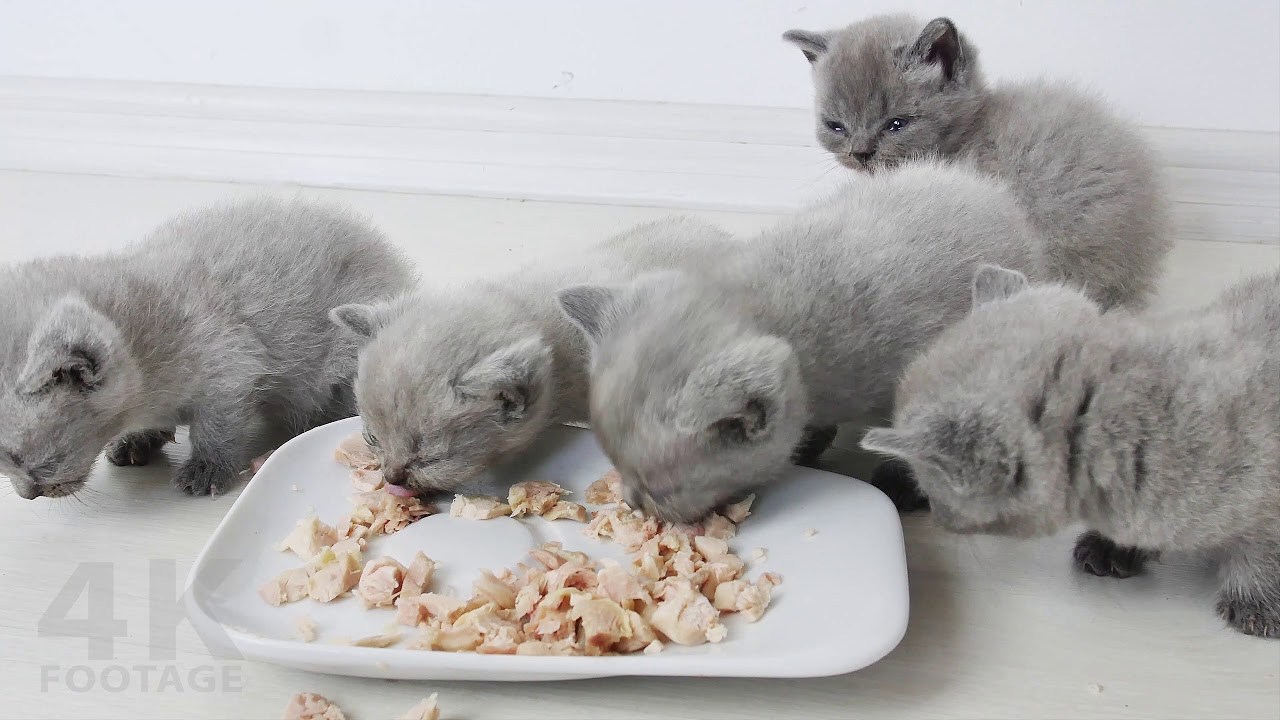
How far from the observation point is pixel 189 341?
1886mm

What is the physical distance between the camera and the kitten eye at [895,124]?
90.0 inches

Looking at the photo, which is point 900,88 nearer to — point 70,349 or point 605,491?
point 605,491

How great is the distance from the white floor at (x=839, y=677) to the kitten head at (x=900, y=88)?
896mm

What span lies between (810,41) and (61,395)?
64.1 inches

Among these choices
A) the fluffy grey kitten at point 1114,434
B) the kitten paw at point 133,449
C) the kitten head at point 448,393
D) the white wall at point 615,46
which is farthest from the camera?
the white wall at point 615,46

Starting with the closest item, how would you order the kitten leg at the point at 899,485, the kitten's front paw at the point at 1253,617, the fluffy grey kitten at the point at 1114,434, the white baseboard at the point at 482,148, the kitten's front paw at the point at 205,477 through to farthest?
the fluffy grey kitten at the point at 1114,434, the kitten's front paw at the point at 1253,617, the kitten leg at the point at 899,485, the kitten's front paw at the point at 205,477, the white baseboard at the point at 482,148

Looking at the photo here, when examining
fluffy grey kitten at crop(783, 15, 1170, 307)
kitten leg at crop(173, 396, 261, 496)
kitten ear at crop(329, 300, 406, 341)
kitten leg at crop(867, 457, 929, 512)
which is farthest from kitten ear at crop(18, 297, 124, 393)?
fluffy grey kitten at crop(783, 15, 1170, 307)

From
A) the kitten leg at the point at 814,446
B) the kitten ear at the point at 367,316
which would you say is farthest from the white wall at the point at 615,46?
the kitten ear at the point at 367,316

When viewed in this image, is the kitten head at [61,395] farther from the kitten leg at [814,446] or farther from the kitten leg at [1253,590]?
the kitten leg at [1253,590]

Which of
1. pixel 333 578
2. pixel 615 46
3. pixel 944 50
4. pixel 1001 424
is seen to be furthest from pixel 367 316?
pixel 615 46

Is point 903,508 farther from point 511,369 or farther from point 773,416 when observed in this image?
point 511,369

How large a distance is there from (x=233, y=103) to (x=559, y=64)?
102 centimetres

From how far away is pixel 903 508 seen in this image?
5.77 ft

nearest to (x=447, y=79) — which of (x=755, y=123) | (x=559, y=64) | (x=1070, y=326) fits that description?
(x=559, y=64)
